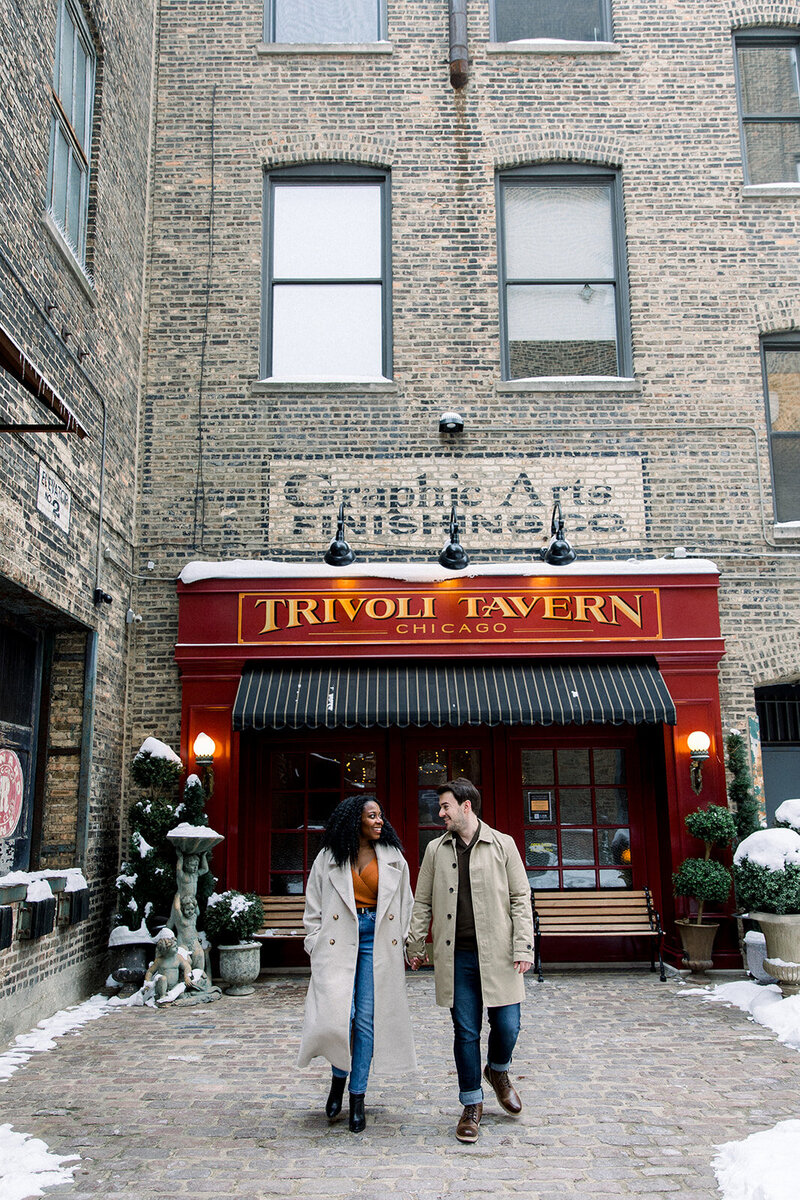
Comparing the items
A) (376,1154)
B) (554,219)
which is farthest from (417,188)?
(376,1154)

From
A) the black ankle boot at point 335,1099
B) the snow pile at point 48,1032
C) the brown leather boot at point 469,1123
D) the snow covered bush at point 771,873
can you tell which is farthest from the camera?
the snow covered bush at point 771,873

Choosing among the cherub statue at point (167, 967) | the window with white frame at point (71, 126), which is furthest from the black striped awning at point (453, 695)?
the window with white frame at point (71, 126)

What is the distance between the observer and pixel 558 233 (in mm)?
11617

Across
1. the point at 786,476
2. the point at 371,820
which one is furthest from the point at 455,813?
the point at 786,476

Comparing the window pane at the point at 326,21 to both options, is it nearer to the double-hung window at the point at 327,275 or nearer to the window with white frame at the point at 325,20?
the window with white frame at the point at 325,20

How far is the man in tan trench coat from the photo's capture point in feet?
17.0

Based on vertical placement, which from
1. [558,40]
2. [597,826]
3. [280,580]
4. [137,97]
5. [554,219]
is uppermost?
[558,40]

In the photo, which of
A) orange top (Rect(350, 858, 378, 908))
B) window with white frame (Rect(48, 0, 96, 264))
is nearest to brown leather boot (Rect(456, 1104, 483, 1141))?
orange top (Rect(350, 858, 378, 908))

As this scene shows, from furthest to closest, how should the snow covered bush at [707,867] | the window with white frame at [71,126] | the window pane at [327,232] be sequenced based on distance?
the window pane at [327,232], the snow covered bush at [707,867], the window with white frame at [71,126]

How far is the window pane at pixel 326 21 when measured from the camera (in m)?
12.0

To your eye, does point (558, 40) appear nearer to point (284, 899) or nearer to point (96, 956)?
point (284, 899)

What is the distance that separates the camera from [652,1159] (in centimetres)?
481

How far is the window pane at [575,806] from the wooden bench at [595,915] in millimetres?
746

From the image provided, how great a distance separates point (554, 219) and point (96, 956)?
8991mm
